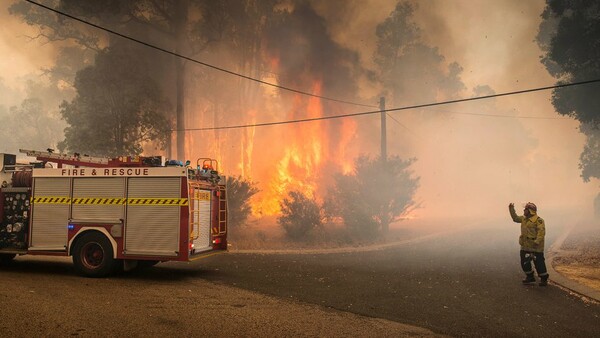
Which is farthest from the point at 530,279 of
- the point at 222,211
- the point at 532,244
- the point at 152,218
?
the point at 152,218

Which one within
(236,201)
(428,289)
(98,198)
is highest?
(236,201)

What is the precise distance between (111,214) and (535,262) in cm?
877

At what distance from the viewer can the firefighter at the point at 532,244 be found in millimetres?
8758

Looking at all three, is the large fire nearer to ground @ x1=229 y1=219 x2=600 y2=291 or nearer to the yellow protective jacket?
ground @ x1=229 y1=219 x2=600 y2=291

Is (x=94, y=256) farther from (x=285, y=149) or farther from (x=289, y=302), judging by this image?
(x=285, y=149)

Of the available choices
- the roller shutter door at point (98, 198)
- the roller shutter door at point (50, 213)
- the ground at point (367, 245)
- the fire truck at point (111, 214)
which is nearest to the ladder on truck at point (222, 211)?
the fire truck at point (111, 214)

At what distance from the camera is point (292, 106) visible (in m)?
41.2

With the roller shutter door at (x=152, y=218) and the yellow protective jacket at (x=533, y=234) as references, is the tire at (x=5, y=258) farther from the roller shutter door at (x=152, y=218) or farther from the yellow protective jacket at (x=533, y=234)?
the yellow protective jacket at (x=533, y=234)

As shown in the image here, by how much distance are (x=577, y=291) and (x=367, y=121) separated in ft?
136

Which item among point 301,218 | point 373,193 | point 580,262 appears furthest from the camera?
point 373,193

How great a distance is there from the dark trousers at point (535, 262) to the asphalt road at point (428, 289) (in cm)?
35

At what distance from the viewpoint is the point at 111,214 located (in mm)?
9109


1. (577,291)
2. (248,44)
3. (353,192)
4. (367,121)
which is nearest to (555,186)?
(367,121)

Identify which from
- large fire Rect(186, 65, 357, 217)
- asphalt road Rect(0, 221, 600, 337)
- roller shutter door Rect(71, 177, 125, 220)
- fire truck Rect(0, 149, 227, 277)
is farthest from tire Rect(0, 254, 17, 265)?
large fire Rect(186, 65, 357, 217)
